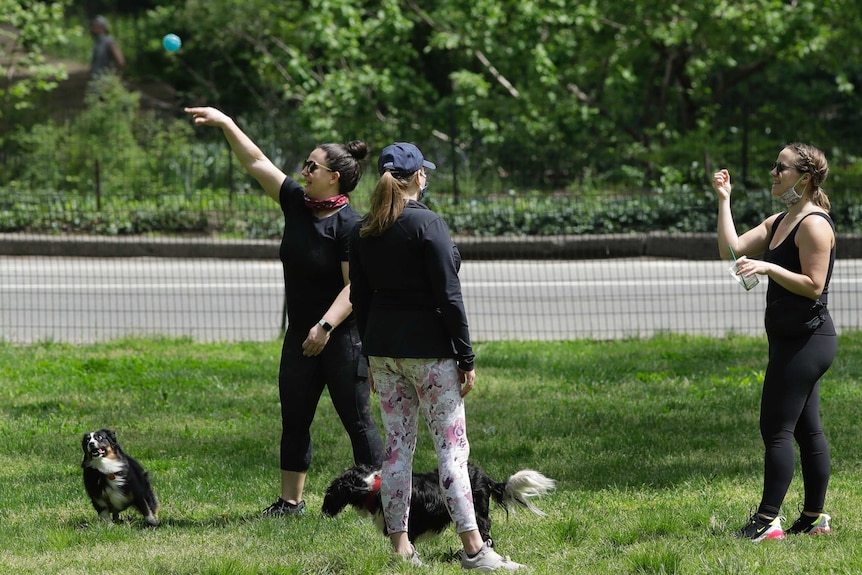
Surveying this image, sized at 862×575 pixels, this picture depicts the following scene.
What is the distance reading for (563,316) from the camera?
1180cm

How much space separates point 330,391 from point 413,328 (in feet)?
4.12

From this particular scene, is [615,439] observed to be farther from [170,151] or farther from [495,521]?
[170,151]

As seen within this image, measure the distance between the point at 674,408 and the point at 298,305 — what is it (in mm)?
3521

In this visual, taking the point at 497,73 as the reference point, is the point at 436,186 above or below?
below

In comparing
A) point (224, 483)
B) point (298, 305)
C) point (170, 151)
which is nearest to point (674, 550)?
point (298, 305)

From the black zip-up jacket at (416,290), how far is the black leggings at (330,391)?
94 cm

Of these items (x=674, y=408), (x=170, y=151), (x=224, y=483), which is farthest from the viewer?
(x=170, y=151)

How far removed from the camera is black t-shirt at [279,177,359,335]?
5.18m

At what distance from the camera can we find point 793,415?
4703 millimetres

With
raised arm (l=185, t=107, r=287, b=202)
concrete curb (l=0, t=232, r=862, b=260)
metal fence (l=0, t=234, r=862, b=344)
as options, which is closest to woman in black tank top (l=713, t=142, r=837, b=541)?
raised arm (l=185, t=107, r=287, b=202)

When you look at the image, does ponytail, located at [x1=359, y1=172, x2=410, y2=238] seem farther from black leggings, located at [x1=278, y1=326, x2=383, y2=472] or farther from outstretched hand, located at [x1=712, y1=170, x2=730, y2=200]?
outstretched hand, located at [x1=712, y1=170, x2=730, y2=200]

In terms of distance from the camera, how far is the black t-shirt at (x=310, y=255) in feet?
17.0

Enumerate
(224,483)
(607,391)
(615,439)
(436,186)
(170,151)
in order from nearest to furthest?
(224,483)
(615,439)
(607,391)
(436,186)
(170,151)

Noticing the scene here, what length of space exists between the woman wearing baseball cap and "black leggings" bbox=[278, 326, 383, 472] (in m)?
0.81
